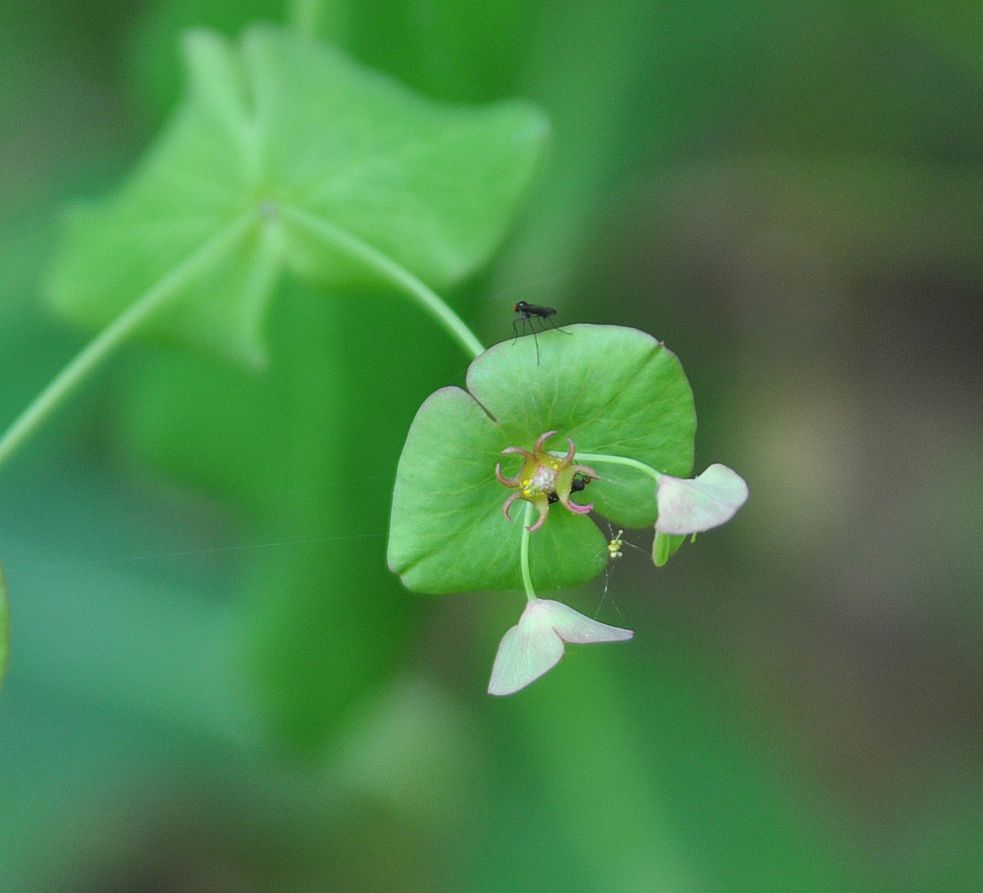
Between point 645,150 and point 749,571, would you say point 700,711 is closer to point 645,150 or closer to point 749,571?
point 749,571

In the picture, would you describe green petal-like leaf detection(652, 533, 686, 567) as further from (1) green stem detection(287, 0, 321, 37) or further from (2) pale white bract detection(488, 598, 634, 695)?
(1) green stem detection(287, 0, 321, 37)

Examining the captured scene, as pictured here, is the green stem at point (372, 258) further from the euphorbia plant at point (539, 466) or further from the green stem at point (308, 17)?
the green stem at point (308, 17)

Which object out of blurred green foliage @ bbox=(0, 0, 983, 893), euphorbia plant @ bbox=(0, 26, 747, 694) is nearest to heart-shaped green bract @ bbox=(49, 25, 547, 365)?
euphorbia plant @ bbox=(0, 26, 747, 694)

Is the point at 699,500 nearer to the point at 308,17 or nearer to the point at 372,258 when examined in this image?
the point at 372,258

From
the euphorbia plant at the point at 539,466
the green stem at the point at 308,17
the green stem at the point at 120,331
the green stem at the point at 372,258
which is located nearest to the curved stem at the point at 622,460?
the euphorbia plant at the point at 539,466

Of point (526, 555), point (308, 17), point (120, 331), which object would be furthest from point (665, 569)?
point (526, 555)

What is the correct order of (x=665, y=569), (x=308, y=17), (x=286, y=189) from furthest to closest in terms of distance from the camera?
(x=665, y=569) → (x=308, y=17) → (x=286, y=189)
